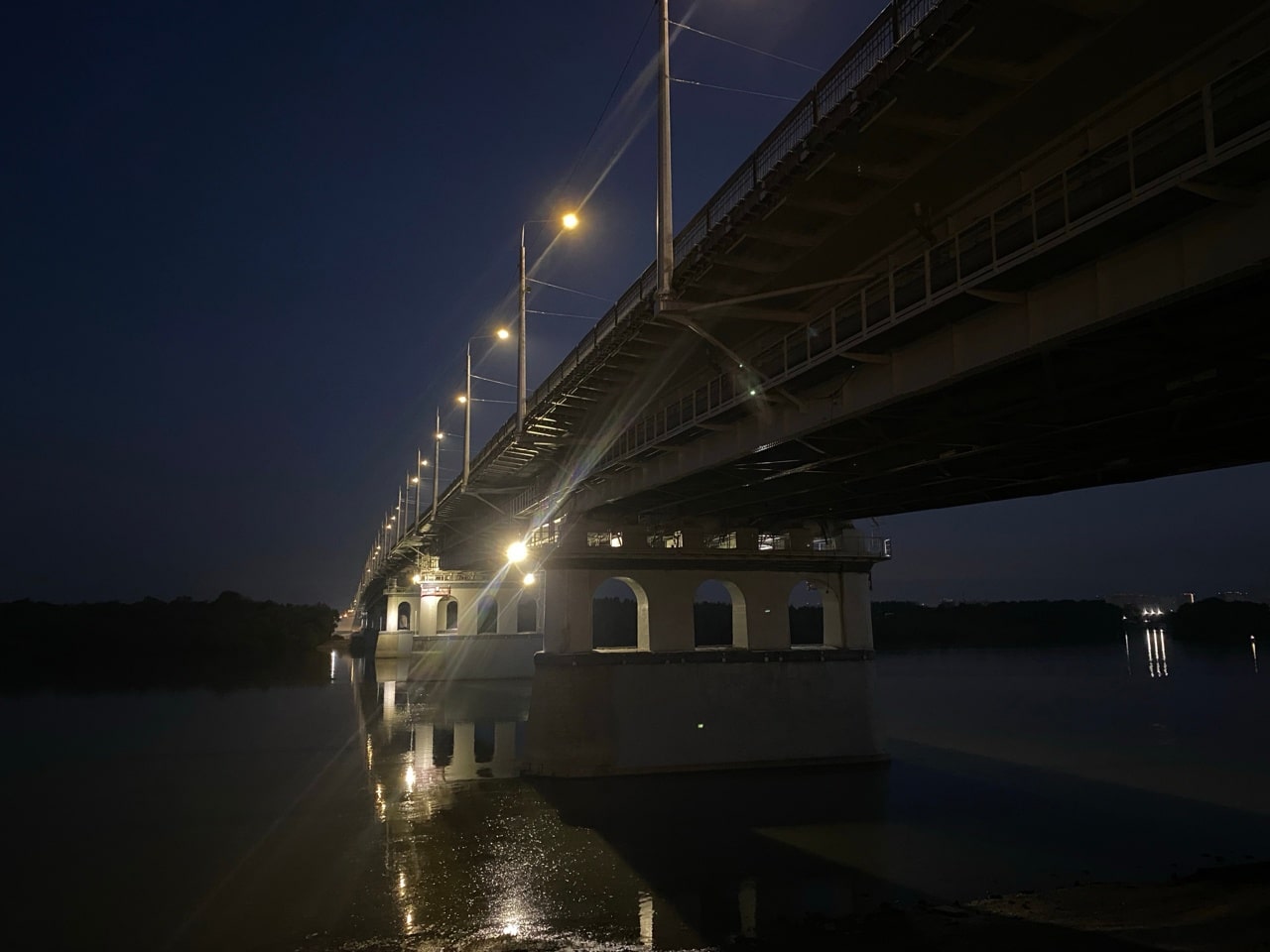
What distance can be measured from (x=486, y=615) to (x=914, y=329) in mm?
78254

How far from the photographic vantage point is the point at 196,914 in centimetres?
1803

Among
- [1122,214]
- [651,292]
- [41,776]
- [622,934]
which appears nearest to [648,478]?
[651,292]

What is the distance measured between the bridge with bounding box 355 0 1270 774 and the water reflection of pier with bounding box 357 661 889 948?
118 inches

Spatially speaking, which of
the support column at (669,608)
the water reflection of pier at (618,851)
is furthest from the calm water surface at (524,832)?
the support column at (669,608)

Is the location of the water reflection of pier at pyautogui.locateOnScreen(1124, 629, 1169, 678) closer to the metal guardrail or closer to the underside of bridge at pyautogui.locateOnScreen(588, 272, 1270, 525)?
the underside of bridge at pyautogui.locateOnScreen(588, 272, 1270, 525)

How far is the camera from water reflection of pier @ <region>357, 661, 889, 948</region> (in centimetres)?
1778

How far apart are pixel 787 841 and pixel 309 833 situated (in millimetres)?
13424

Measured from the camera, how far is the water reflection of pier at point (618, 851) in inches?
700

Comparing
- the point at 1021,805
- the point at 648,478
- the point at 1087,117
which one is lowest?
the point at 1021,805

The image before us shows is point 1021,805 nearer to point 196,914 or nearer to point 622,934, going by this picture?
point 622,934

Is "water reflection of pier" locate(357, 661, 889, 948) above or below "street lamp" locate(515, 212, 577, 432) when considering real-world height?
below

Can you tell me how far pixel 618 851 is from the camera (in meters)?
23.0

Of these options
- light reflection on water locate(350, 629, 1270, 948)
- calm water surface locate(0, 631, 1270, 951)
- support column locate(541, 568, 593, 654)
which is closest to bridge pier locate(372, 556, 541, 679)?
calm water surface locate(0, 631, 1270, 951)

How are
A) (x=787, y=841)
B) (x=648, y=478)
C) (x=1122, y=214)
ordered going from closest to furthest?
1. (x=1122, y=214)
2. (x=787, y=841)
3. (x=648, y=478)
